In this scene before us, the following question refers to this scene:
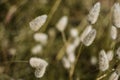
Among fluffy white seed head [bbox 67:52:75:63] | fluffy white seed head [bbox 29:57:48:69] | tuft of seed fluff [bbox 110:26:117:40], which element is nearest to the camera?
fluffy white seed head [bbox 29:57:48:69]

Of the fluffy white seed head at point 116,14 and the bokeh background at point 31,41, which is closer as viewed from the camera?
the fluffy white seed head at point 116,14

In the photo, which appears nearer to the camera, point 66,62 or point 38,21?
point 38,21

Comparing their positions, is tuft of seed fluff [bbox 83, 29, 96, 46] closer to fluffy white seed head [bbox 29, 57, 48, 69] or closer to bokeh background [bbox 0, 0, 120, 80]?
fluffy white seed head [bbox 29, 57, 48, 69]

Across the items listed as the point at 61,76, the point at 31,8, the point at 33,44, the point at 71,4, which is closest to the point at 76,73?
the point at 61,76

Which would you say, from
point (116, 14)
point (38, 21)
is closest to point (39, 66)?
point (38, 21)

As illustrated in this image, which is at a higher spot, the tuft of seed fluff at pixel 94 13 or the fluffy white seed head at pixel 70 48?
the tuft of seed fluff at pixel 94 13

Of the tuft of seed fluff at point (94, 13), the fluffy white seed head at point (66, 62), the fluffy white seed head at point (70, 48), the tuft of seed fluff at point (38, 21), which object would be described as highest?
the tuft of seed fluff at point (94, 13)

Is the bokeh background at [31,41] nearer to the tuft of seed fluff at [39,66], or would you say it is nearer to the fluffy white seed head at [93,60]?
the fluffy white seed head at [93,60]

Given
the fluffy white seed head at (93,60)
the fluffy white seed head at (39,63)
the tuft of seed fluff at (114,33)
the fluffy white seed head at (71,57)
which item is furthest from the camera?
the fluffy white seed head at (93,60)

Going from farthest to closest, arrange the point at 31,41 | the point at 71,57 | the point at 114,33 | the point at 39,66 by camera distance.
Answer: the point at 31,41 → the point at 71,57 → the point at 114,33 → the point at 39,66

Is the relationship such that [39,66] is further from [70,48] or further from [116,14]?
[70,48]

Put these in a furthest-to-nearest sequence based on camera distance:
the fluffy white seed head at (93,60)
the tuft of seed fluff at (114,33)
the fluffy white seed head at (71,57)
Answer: the fluffy white seed head at (93,60), the fluffy white seed head at (71,57), the tuft of seed fluff at (114,33)

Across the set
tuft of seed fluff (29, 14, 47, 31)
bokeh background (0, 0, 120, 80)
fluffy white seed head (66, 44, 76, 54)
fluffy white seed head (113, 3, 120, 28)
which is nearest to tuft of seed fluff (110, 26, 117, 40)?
fluffy white seed head (113, 3, 120, 28)

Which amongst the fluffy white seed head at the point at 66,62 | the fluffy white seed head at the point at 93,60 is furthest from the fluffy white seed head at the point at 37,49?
the fluffy white seed head at the point at 93,60
